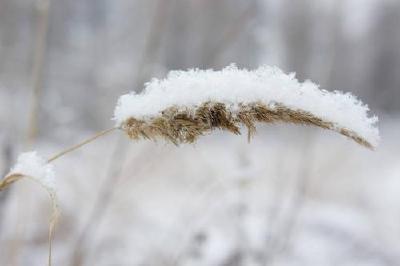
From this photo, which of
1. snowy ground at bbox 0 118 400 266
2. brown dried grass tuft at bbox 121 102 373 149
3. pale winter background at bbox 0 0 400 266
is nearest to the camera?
brown dried grass tuft at bbox 121 102 373 149

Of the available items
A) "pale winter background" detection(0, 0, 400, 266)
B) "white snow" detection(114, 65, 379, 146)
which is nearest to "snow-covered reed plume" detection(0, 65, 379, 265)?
"white snow" detection(114, 65, 379, 146)

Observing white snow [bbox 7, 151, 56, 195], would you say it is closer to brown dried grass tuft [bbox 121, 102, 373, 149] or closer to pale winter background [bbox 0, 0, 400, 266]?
brown dried grass tuft [bbox 121, 102, 373, 149]

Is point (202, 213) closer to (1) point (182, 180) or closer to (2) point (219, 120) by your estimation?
(2) point (219, 120)

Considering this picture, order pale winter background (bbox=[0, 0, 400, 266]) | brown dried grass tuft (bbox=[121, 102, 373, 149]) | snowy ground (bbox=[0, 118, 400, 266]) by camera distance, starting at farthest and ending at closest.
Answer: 1. snowy ground (bbox=[0, 118, 400, 266])
2. pale winter background (bbox=[0, 0, 400, 266])
3. brown dried grass tuft (bbox=[121, 102, 373, 149])

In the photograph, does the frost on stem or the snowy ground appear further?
the snowy ground

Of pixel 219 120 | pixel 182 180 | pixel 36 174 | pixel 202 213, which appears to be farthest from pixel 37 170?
pixel 182 180

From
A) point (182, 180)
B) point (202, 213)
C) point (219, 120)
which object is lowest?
point (219, 120)

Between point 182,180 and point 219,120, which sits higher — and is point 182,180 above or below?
above
